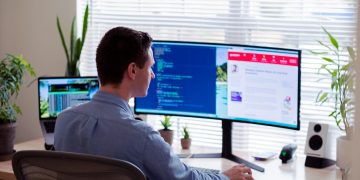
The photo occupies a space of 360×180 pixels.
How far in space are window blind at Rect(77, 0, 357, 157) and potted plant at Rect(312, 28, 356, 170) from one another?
4 cm

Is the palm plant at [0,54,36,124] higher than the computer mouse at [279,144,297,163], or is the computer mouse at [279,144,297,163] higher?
the palm plant at [0,54,36,124]

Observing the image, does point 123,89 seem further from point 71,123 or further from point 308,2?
point 308,2

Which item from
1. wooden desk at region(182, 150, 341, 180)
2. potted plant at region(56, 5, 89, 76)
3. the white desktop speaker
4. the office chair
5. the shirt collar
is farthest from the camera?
potted plant at region(56, 5, 89, 76)

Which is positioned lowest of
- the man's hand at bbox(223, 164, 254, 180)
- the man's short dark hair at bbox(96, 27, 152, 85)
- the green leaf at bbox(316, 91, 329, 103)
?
the man's hand at bbox(223, 164, 254, 180)

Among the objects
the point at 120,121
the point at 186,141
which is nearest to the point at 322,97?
the point at 186,141

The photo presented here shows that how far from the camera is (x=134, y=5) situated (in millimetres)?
3430

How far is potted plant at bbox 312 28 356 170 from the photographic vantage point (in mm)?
2561

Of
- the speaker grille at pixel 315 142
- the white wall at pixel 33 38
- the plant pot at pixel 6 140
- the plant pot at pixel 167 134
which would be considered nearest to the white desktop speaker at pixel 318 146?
the speaker grille at pixel 315 142

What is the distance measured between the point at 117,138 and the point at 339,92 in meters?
1.30

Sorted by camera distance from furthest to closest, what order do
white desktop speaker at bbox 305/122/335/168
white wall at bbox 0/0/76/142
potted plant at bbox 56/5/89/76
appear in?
1. white wall at bbox 0/0/76/142
2. potted plant at bbox 56/5/89/76
3. white desktop speaker at bbox 305/122/335/168

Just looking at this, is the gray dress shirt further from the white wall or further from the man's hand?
the white wall

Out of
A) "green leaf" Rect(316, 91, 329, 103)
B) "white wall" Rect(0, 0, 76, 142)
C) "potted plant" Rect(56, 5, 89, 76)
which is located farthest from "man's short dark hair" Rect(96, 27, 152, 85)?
"white wall" Rect(0, 0, 76, 142)

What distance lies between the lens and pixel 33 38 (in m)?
3.63

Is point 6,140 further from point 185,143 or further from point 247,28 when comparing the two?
point 247,28
